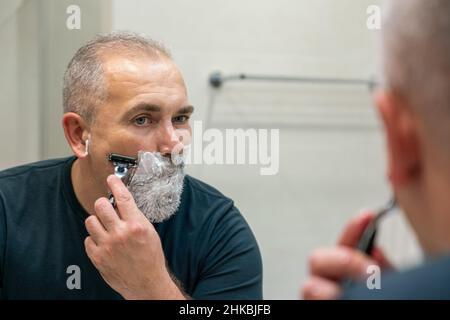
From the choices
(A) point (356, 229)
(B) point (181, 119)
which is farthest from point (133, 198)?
(A) point (356, 229)

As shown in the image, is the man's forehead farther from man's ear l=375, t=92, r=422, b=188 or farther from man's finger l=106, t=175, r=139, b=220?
man's ear l=375, t=92, r=422, b=188

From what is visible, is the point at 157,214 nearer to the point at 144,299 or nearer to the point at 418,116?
the point at 144,299

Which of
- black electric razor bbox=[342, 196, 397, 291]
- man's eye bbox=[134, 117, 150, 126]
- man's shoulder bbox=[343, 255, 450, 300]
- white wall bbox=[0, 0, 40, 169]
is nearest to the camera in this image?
man's shoulder bbox=[343, 255, 450, 300]

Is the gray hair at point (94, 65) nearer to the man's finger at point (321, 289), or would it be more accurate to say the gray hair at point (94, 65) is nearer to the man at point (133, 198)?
the man at point (133, 198)

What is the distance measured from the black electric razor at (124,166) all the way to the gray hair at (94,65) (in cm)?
8

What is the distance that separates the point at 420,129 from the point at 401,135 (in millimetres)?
13

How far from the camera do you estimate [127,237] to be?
A: 27.3 inches

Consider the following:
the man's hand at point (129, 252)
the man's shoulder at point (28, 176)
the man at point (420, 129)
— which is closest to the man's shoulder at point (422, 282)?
the man at point (420, 129)

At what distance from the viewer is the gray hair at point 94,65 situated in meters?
0.81

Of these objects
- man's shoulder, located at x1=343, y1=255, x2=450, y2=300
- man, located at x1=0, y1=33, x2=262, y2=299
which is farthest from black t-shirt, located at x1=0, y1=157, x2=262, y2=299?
man's shoulder, located at x1=343, y1=255, x2=450, y2=300

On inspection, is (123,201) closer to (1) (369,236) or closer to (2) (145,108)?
(2) (145,108)

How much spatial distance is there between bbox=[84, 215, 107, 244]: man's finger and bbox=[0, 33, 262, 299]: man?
0.14ft

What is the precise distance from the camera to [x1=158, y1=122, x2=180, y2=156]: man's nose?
0.79 m
